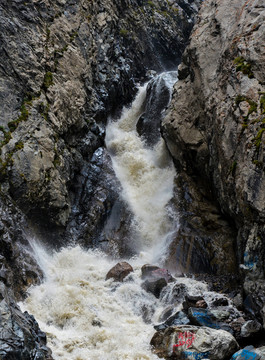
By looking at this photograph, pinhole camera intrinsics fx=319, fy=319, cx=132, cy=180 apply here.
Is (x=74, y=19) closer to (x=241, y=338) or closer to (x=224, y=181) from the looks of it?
(x=224, y=181)

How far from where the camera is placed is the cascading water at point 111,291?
38.1 ft

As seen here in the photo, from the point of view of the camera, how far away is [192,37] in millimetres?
Answer: 25172

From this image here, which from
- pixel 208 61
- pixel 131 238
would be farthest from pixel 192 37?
pixel 131 238

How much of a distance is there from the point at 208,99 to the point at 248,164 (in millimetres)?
7010

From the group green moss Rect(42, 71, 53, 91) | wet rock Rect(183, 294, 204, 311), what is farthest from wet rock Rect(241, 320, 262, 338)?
green moss Rect(42, 71, 53, 91)

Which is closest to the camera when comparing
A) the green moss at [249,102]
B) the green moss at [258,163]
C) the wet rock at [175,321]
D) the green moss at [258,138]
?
the wet rock at [175,321]

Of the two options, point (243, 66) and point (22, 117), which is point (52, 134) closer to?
point (22, 117)

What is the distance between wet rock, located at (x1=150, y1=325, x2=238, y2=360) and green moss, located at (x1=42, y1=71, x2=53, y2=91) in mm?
16902

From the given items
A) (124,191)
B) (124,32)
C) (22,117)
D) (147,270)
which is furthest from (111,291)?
(124,32)

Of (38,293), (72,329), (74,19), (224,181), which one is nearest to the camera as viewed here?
(72,329)

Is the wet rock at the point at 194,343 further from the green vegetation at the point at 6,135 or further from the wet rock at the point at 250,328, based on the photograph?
the green vegetation at the point at 6,135

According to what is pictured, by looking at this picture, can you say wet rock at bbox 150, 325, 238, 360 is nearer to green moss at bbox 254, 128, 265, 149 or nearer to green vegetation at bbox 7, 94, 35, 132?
green moss at bbox 254, 128, 265, 149

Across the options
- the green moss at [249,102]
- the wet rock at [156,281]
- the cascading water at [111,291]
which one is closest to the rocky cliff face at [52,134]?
the cascading water at [111,291]

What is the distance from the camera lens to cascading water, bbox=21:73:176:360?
11602mm
